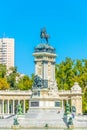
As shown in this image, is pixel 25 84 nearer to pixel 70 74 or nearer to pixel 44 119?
pixel 70 74

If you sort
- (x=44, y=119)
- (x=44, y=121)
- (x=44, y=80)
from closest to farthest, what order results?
(x=44, y=121) < (x=44, y=119) < (x=44, y=80)

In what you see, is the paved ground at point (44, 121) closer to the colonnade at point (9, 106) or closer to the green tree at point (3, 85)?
the colonnade at point (9, 106)

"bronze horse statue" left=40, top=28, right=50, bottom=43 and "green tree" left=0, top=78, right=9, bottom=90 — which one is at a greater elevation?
"bronze horse statue" left=40, top=28, right=50, bottom=43

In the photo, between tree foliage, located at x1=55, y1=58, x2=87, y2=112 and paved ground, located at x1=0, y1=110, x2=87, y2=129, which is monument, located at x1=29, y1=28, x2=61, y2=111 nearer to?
paved ground, located at x1=0, y1=110, x2=87, y2=129

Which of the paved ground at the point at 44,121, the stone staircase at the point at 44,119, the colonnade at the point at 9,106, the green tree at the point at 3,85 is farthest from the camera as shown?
the green tree at the point at 3,85

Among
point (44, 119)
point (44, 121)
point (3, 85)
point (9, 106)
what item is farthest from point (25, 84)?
point (44, 121)

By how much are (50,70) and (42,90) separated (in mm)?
4112

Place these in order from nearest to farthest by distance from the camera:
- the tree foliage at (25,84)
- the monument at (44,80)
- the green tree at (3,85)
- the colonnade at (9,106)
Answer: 1. the monument at (44,80)
2. the colonnade at (9,106)
3. the tree foliage at (25,84)
4. the green tree at (3,85)

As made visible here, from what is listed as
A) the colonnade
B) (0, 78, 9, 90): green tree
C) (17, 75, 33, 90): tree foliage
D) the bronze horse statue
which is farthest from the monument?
(0, 78, 9, 90): green tree

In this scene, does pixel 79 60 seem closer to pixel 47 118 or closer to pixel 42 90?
pixel 42 90

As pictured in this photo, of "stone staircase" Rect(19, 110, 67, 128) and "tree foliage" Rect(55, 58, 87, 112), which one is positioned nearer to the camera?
"stone staircase" Rect(19, 110, 67, 128)

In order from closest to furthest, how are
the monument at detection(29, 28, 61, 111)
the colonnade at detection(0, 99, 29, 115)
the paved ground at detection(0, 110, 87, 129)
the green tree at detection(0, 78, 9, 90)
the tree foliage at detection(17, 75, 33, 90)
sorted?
the paved ground at detection(0, 110, 87, 129) → the monument at detection(29, 28, 61, 111) → the colonnade at detection(0, 99, 29, 115) → the tree foliage at detection(17, 75, 33, 90) → the green tree at detection(0, 78, 9, 90)

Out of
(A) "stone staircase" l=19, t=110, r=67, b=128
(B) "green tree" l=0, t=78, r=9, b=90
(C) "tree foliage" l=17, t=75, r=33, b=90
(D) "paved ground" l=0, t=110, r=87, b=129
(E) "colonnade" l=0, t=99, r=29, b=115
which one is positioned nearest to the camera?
(D) "paved ground" l=0, t=110, r=87, b=129

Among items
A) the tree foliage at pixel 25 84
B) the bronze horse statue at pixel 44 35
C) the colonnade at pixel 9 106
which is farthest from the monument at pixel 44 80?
the tree foliage at pixel 25 84
